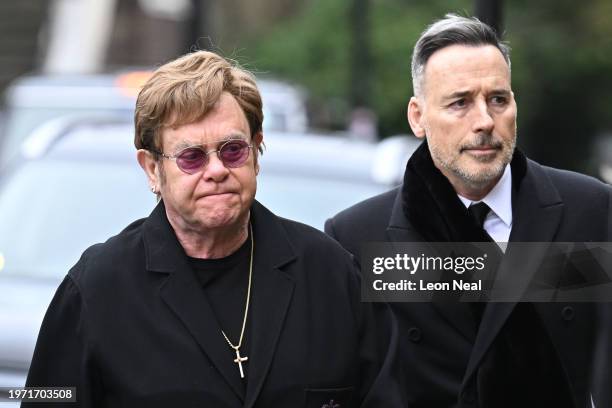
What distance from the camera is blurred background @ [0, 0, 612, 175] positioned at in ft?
82.3

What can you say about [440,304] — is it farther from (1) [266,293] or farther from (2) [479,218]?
(1) [266,293]

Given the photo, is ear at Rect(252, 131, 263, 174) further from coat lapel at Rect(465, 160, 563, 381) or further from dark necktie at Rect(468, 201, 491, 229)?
coat lapel at Rect(465, 160, 563, 381)

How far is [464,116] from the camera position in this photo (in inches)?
172

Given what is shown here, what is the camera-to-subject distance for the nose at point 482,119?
4.31 metres

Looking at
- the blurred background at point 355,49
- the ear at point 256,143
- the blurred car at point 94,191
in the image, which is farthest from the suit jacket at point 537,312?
the blurred background at point 355,49

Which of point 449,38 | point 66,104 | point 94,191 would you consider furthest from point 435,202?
point 66,104

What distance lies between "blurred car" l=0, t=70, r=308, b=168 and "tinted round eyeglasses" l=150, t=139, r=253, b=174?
827cm

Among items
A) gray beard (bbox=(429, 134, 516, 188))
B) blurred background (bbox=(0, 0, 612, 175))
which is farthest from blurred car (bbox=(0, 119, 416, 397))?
blurred background (bbox=(0, 0, 612, 175))

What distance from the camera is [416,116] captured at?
4.65m

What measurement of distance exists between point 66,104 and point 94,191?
6.05 meters

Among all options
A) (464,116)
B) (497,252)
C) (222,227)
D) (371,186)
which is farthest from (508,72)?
(371,186)

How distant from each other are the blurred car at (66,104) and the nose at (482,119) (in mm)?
7891

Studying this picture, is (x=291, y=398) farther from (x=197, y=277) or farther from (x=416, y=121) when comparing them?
(x=416, y=121)

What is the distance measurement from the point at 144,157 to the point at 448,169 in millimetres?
929
